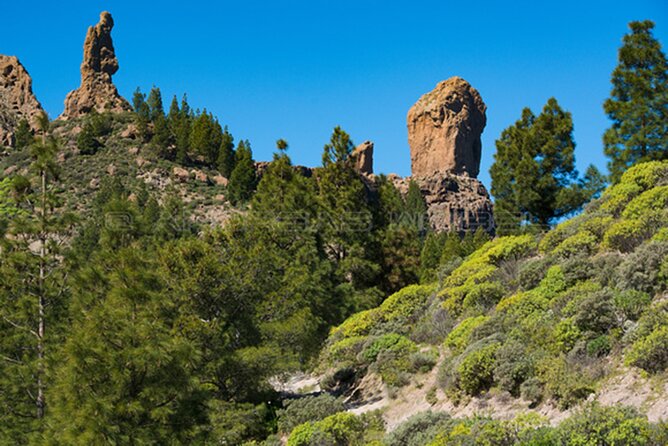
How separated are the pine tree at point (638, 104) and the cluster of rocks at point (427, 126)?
5529 cm

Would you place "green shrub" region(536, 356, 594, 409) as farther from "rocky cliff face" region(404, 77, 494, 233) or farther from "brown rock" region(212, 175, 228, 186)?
"rocky cliff face" region(404, 77, 494, 233)

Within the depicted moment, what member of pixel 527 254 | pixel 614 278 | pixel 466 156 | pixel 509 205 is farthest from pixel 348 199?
pixel 466 156

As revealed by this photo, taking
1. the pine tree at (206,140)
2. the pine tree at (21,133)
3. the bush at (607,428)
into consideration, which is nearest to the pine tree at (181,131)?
the pine tree at (206,140)

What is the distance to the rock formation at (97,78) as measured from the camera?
340 ft

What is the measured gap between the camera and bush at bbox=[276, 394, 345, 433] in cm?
1772

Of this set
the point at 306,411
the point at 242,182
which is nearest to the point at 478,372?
the point at 306,411

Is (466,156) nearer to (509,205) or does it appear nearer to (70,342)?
(509,205)

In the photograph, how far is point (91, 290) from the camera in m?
14.5

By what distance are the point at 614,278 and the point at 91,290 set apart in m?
11.2

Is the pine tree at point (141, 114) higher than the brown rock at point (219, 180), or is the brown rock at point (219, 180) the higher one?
the pine tree at point (141, 114)

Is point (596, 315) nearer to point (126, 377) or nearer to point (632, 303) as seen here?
point (632, 303)

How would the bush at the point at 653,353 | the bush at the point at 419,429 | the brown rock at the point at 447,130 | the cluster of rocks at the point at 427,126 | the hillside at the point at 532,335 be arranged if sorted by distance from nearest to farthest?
the bush at the point at 653,353
the hillside at the point at 532,335
the bush at the point at 419,429
the cluster of rocks at the point at 427,126
the brown rock at the point at 447,130

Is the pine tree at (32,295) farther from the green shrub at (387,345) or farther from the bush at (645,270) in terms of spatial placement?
the bush at (645,270)

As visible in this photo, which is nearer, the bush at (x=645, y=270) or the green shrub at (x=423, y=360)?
the bush at (x=645, y=270)
